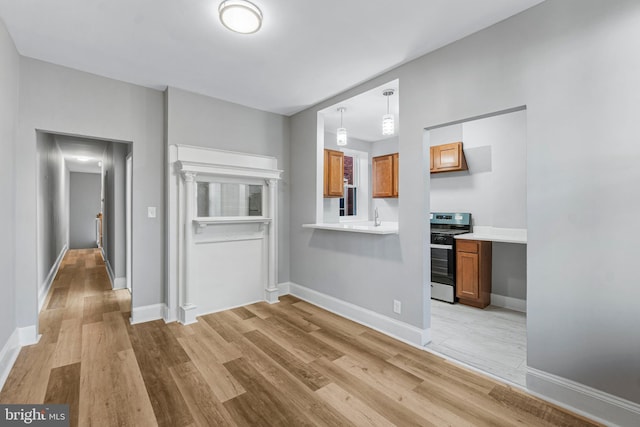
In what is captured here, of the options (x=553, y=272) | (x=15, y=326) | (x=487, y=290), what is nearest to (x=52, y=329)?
(x=15, y=326)

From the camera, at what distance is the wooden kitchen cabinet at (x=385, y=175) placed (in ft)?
18.3

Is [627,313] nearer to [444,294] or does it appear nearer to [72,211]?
[444,294]

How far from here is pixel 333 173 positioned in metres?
4.75

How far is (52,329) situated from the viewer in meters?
3.08

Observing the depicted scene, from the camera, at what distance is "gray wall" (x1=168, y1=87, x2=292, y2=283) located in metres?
3.44

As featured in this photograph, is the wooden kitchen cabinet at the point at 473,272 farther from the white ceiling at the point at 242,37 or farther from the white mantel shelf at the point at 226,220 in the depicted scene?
the white mantel shelf at the point at 226,220

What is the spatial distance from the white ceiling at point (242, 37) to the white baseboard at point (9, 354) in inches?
99.6

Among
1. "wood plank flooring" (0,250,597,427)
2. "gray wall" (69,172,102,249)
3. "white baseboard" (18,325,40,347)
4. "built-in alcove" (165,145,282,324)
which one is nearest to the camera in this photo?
"wood plank flooring" (0,250,597,427)

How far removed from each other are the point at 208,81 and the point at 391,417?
11.5ft

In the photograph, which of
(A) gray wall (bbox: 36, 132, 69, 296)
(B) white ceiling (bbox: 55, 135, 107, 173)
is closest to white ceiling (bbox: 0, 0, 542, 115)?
(A) gray wall (bbox: 36, 132, 69, 296)

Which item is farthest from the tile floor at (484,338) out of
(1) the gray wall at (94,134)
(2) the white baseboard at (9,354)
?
(2) the white baseboard at (9,354)

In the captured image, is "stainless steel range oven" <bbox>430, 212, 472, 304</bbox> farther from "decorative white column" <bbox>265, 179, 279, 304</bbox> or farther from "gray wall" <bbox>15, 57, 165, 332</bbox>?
"gray wall" <bbox>15, 57, 165, 332</bbox>

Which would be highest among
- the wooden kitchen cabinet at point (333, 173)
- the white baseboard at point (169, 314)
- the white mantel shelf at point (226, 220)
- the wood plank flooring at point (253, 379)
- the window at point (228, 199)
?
the wooden kitchen cabinet at point (333, 173)

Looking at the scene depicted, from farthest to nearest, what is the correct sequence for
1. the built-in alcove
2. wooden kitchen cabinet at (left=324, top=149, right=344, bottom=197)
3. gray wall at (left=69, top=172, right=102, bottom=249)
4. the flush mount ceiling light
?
1. gray wall at (left=69, top=172, right=102, bottom=249)
2. wooden kitchen cabinet at (left=324, top=149, right=344, bottom=197)
3. the built-in alcove
4. the flush mount ceiling light
